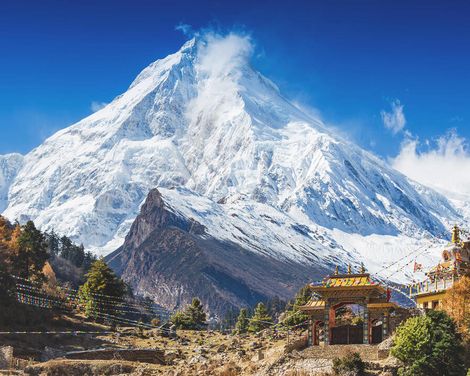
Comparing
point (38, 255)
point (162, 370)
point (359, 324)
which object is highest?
point (38, 255)

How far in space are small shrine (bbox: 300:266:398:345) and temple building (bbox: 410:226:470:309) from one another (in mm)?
3876

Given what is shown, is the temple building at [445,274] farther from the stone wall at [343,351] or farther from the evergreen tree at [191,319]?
the evergreen tree at [191,319]

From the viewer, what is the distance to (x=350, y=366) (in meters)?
51.6

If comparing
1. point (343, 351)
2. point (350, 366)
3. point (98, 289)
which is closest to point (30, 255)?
point (98, 289)

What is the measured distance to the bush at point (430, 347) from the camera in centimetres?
4856

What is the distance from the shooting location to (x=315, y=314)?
61938mm

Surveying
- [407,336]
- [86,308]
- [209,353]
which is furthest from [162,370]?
[86,308]

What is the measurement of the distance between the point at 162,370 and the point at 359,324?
54.6 feet

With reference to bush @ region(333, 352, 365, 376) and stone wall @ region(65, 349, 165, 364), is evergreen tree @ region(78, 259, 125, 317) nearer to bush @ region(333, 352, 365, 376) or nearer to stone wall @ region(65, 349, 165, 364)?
stone wall @ region(65, 349, 165, 364)

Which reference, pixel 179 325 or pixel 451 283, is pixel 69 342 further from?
pixel 451 283

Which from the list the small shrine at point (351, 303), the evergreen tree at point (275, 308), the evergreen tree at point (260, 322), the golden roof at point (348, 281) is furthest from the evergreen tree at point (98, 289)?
the evergreen tree at point (275, 308)

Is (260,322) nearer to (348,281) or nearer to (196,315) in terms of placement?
(196,315)

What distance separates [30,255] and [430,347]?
61644 mm

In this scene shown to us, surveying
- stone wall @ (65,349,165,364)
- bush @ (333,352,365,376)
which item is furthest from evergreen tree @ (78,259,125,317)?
bush @ (333,352,365,376)
